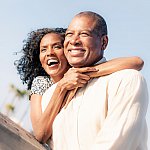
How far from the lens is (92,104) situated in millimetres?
2627

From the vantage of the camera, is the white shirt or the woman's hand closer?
the white shirt

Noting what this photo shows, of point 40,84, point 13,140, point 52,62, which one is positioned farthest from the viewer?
point 40,84

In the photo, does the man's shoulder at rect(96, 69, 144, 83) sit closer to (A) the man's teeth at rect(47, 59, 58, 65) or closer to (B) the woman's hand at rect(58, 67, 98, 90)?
(B) the woman's hand at rect(58, 67, 98, 90)

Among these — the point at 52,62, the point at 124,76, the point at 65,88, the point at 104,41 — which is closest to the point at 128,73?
the point at 124,76

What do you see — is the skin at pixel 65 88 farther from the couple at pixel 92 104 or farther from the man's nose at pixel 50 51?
the man's nose at pixel 50 51

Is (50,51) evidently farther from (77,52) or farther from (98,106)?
(98,106)

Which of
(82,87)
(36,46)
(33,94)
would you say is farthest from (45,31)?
(82,87)

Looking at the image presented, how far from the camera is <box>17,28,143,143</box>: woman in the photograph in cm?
277

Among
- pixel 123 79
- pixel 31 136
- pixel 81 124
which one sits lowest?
pixel 31 136

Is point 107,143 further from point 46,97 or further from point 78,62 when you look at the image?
point 46,97

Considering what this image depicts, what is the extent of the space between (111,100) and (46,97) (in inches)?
27.2

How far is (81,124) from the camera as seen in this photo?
8.55 feet

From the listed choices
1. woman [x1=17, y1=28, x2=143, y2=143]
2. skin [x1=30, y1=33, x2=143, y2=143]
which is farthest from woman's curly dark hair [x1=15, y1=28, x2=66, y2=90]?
skin [x1=30, y1=33, x2=143, y2=143]

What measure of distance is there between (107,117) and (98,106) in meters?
0.10
